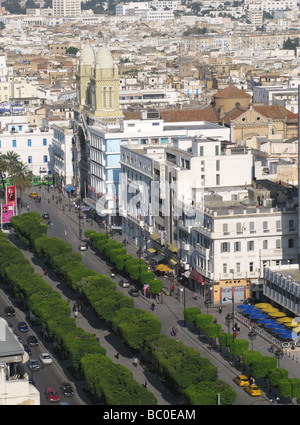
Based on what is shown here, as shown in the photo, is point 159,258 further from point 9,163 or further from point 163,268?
point 9,163

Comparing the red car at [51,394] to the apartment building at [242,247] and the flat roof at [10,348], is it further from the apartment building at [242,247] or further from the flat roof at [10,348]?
the apartment building at [242,247]

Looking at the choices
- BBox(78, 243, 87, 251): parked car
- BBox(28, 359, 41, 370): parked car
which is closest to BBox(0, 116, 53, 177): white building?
BBox(78, 243, 87, 251): parked car

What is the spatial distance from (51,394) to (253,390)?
1245 centimetres

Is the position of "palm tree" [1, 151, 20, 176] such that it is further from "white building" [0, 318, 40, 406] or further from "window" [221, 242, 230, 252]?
"white building" [0, 318, 40, 406]

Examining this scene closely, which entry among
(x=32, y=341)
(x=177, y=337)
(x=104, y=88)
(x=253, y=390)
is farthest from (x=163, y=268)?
(x=104, y=88)

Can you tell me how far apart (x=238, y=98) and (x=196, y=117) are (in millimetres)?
18517

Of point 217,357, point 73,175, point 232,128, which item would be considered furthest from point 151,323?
point 73,175

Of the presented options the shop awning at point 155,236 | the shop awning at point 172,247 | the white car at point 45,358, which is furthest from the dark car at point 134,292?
the white car at point 45,358

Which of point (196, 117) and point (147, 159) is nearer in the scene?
point (147, 159)

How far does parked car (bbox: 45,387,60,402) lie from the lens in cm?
6994

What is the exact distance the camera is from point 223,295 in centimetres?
9375

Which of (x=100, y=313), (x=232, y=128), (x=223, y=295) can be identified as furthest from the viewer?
(x=232, y=128)

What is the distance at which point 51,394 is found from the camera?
70312 mm
